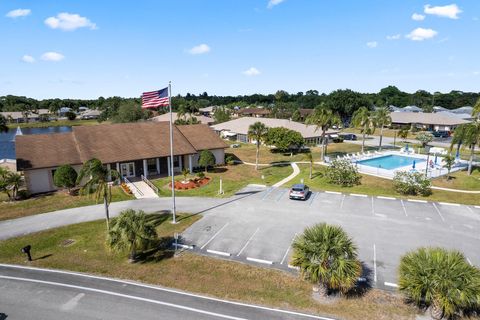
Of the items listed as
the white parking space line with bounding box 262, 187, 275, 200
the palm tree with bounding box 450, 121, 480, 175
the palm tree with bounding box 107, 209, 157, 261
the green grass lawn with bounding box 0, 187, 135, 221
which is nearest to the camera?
the palm tree with bounding box 107, 209, 157, 261

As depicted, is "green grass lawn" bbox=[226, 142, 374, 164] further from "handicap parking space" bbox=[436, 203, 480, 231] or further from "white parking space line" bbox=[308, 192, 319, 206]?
"handicap parking space" bbox=[436, 203, 480, 231]

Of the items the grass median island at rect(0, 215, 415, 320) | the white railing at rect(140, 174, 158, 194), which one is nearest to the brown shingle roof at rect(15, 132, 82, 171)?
the white railing at rect(140, 174, 158, 194)

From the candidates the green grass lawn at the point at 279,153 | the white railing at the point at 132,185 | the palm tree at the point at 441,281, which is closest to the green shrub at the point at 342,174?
the green grass lawn at the point at 279,153

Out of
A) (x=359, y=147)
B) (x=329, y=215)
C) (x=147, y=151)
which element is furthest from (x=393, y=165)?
(x=147, y=151)

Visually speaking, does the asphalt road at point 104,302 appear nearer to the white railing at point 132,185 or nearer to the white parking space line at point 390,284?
the white parking space line at point 390,284

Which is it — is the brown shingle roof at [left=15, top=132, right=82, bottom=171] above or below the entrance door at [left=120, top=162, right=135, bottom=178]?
above

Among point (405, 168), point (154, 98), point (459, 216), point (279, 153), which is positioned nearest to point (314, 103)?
point (279, 153)

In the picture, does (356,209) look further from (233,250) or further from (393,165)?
(393,165)
